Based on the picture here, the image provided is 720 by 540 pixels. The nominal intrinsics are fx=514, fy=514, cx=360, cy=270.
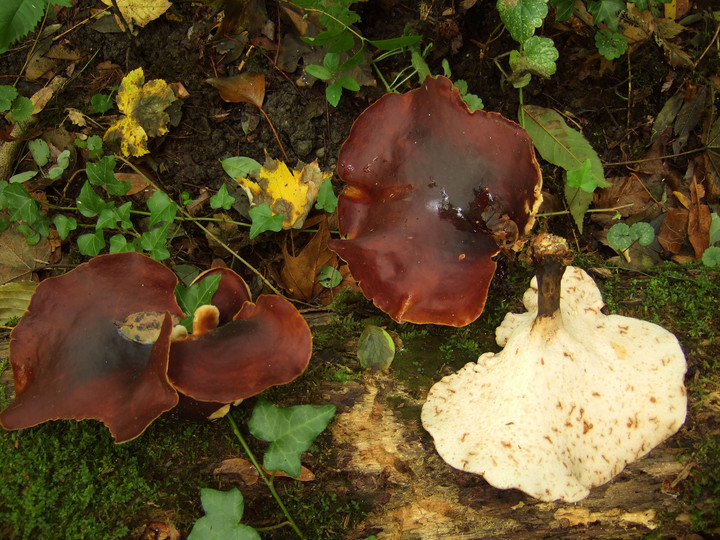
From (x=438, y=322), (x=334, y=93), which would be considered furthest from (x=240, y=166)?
(x=438, y=322)

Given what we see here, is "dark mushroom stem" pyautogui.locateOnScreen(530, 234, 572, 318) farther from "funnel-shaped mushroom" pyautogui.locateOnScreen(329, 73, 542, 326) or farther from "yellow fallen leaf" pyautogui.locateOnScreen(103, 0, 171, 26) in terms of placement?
"yellow fallen leaf" pyautogui.locateOnScreen(103, 0, 171, 26)

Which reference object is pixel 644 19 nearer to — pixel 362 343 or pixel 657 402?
pixel 657 402

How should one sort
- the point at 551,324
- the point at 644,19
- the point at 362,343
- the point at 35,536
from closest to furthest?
the point at 35,536
the point at 551,324
the point at 362,343
the point at 644,19

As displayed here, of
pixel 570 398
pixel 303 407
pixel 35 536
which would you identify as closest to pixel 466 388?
pixel 570 398

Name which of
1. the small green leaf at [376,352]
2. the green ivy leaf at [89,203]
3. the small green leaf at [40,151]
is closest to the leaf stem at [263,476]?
the small green leaf at [376,352]

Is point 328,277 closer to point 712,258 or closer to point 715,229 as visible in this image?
point 712,258

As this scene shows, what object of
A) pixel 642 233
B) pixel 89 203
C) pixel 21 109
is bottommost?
pixel 642 233

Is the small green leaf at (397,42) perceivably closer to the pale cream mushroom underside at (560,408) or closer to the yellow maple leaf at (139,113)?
the yellow maple leaf at (139,113)
